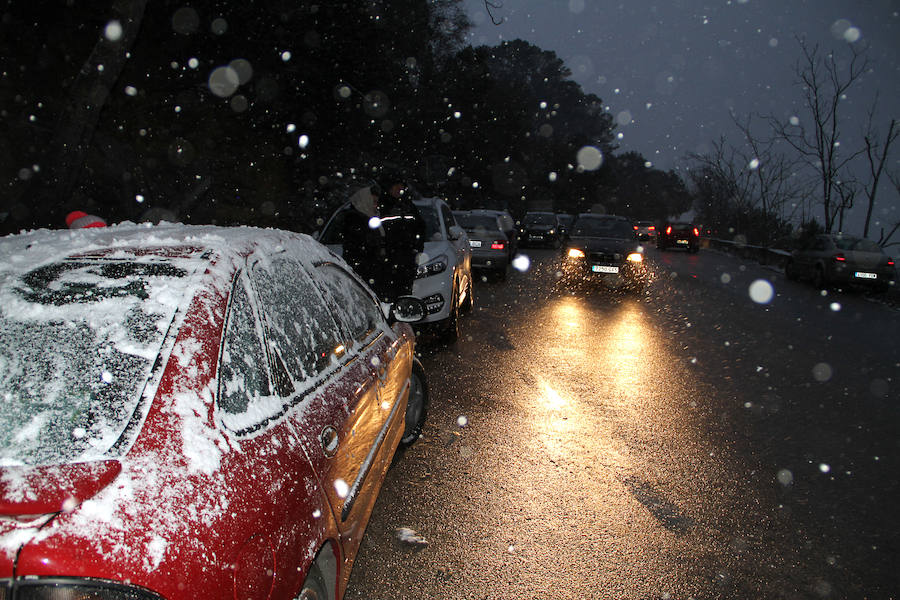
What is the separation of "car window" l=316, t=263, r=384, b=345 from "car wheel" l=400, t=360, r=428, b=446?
2.99ft

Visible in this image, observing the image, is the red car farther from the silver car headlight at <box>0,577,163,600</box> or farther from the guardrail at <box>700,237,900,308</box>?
the guardrail at <box>700,237,900,308</box>

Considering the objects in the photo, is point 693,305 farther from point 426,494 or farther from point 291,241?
point 291,241

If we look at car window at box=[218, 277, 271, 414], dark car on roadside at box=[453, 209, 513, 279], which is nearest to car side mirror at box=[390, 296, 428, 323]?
car window at box=[218, 277, 271, 414]

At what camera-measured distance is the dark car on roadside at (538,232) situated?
28297 mm

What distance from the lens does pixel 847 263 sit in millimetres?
16375

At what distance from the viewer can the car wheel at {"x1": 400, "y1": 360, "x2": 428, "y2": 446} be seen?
15.1 ft

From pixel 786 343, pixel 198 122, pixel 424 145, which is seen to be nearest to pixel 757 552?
pixel 786 343

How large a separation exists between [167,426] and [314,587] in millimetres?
765

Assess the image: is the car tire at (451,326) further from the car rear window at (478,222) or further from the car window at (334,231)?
the car rear window at (478,222)

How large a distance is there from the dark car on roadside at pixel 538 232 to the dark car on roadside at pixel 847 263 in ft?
39.3

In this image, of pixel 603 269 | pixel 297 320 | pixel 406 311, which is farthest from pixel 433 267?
pixel 603 269

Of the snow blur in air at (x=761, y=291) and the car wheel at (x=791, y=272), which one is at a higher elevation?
the car wheel at (x=791, y=272)

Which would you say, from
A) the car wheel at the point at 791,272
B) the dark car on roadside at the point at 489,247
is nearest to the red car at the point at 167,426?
the dark car on roadside at the point at 489,247

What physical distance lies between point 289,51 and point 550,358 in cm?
993
